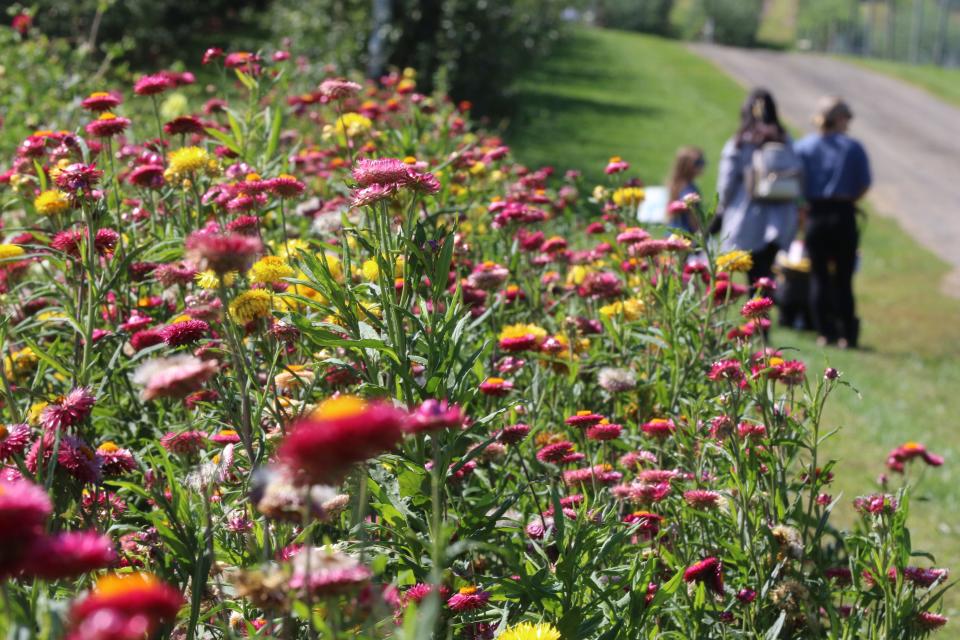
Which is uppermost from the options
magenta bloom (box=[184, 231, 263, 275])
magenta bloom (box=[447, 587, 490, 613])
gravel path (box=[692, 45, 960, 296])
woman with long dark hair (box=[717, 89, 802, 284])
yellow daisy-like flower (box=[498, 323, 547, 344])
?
magenta bloom (box=[184, 231, 263, 275])

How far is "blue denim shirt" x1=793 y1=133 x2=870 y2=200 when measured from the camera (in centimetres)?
844

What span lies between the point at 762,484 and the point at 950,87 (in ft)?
108

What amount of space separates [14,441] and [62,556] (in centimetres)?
102

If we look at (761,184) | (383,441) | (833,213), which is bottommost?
(833,213)

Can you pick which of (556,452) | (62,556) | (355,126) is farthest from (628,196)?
(62,556)

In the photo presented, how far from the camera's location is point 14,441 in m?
1.92

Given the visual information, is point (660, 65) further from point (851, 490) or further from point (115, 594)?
point (115, 594)

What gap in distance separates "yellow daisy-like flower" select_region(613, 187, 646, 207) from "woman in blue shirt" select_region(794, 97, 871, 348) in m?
4.92

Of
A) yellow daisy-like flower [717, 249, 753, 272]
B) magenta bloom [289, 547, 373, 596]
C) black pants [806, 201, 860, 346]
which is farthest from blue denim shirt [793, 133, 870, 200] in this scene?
magenta bloom [289, 547, 373, 596]

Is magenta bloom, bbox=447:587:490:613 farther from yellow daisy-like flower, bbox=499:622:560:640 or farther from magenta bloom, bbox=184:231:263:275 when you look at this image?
magenta bloom, bbox=184:231:263:275

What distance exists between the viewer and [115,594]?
926mm

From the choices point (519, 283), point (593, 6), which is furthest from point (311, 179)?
point (593, 6)

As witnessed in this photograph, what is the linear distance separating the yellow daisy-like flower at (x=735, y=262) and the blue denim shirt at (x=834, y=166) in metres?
5.68

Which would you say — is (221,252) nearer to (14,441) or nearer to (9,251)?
(14,441)
